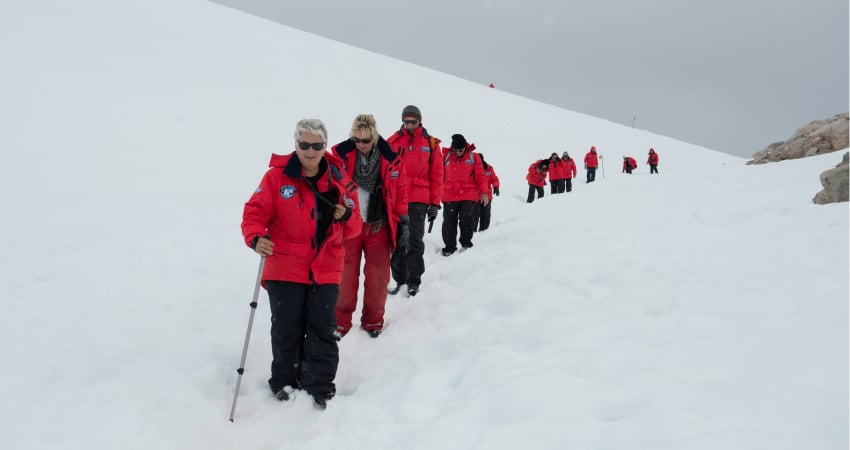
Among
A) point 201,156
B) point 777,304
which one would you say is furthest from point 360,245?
point 201,156

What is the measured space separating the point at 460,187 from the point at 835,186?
190 inches

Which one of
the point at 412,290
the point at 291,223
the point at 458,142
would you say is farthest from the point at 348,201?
the point at 458,142

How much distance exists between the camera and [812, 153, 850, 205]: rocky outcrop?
570 centimetres

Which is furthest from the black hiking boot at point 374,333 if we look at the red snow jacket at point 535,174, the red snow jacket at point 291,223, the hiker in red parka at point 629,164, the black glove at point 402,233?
the hiker in red parka at point 629,164

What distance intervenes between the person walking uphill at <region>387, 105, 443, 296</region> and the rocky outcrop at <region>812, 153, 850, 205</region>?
15.0 feet

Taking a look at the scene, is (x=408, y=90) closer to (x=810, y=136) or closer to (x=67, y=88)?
(x=67, y=88)

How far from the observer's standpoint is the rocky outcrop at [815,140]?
12375 mm

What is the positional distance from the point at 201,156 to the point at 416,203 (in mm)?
9904

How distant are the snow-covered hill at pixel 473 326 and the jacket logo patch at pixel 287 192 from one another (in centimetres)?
163

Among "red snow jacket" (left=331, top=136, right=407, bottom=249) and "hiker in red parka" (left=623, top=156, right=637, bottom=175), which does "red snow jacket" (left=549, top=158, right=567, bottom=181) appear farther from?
"red snow jacket" (left=331, top=136, right=407, bottom=249)

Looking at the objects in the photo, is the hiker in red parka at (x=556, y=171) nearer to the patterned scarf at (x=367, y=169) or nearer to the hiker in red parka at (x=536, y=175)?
the hiker in red parka at (x=536, y=175)

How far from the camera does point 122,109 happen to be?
1554 cm

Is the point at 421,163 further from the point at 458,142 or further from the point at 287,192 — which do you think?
the point at 287,192

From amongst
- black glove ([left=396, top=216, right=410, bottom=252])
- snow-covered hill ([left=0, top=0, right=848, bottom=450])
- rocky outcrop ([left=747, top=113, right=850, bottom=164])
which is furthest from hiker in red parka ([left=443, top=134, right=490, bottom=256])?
rocky outcrop ([left=747, top=113, right=850, bottom=164])
